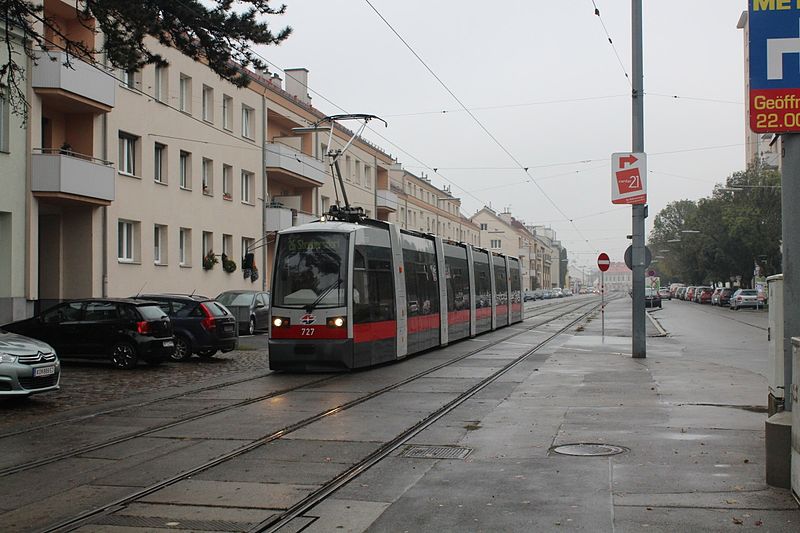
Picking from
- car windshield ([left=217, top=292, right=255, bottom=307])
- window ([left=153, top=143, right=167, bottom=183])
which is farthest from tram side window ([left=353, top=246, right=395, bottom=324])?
window ([left=153, top=143, right=167, bottom=183])

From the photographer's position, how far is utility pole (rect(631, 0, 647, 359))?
21.0m

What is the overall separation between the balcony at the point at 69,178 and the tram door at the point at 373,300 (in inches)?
401

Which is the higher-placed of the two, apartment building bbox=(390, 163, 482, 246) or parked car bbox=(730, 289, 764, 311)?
apartment building bbox=(390, 163, 482, 246)

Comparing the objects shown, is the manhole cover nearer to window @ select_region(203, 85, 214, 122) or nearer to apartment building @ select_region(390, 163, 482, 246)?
window @ select_region(203, 85, 214, 122)

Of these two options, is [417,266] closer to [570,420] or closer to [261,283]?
[570,420]

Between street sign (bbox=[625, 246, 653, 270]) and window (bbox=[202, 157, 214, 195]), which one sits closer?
street sign (bbox=[625, 246, 653, 270])

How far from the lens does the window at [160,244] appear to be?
31.4 metres

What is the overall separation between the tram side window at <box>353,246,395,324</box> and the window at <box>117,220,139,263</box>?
1287 centimetres

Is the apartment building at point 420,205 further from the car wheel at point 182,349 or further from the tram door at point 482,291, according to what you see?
the car wheel at point 182,349

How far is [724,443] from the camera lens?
30.9 feet

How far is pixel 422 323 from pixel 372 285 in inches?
167

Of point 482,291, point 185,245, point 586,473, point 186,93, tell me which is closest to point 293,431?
point 586,473

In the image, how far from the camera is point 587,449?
9.21 m

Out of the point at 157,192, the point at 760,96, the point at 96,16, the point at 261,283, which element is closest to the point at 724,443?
the point at 760,96
